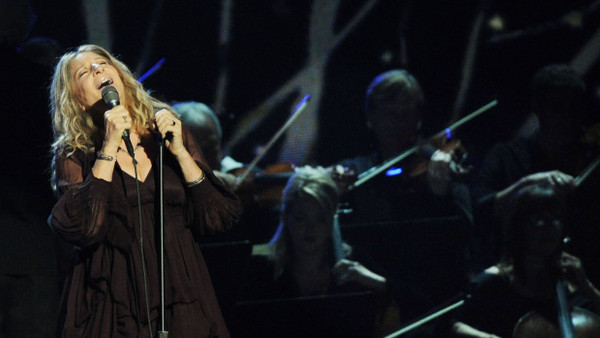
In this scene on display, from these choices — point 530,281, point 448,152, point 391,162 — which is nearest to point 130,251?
point 391,162

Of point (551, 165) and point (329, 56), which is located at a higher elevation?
point (329, 56)

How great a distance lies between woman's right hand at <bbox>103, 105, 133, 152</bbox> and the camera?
7.02 ft

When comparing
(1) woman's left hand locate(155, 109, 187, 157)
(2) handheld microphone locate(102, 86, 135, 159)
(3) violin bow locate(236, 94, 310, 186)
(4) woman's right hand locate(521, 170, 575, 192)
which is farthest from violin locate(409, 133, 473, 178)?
(2) handheld microphone locate(102, 86, 135, 159)

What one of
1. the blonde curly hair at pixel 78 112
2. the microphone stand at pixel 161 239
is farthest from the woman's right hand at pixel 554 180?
the microphone stand at pixel 161 239

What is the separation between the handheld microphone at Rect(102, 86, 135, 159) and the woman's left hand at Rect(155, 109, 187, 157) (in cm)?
10

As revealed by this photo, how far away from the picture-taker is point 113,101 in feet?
7.16

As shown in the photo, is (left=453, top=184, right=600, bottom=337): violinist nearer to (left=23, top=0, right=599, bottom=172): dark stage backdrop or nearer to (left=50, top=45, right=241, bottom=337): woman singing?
(left=23, top=0, right=599, bottom=172): dark stage backdrop

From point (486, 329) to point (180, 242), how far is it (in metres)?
2.13

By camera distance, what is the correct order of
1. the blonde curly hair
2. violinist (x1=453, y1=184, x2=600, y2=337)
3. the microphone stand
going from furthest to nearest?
violinist (x1=453, y1=184, x2=600, y2=337) → the blonde curly hair → the microphone stand

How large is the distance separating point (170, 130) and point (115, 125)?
161 millimetres

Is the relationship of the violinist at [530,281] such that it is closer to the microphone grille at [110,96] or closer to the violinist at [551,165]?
the violinist at [551,165]

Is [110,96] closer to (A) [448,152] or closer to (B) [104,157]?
(B) [104,157]

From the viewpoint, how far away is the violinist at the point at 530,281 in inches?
150

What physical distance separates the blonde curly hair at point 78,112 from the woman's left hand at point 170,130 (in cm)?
23
